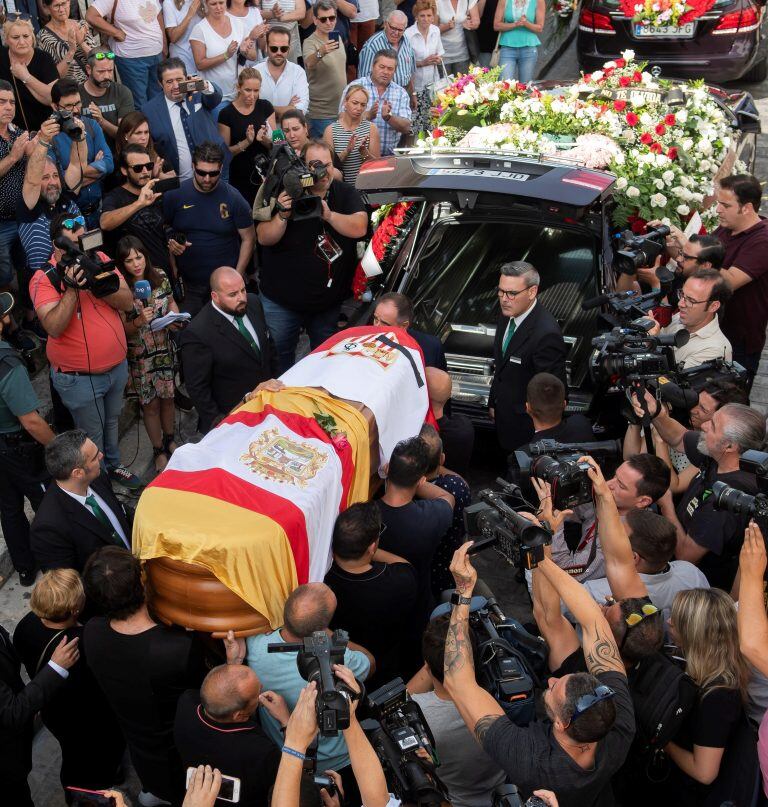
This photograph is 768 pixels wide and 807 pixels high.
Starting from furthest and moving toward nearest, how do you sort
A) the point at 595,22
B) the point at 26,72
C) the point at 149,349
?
the point at 595,22
the point at 26,72
the point at 149,349

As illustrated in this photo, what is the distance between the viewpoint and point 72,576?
13.6 ft

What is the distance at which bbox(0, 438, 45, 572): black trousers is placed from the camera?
5422 mm

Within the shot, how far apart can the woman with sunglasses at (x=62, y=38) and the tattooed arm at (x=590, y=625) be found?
5.66m

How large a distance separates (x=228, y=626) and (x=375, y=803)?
3.98 ft

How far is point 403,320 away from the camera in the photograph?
233 inches

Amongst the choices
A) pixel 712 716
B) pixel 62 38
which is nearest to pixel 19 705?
pixel 712 716

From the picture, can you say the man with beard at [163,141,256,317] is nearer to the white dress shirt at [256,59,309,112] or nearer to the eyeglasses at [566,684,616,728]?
the white dress shirt at [256,59,309,112]

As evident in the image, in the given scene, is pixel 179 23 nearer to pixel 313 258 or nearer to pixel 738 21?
pixel 313 258

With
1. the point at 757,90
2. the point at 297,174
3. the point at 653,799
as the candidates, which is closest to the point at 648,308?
the point at 297,174

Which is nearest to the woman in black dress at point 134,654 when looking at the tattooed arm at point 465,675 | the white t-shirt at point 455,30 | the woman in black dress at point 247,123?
the tattooed arm at point 465,675

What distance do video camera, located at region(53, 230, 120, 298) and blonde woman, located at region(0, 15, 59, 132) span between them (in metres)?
2.03

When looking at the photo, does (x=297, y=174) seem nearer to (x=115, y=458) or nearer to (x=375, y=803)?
(x=115, y=458)

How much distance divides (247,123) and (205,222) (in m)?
1.44

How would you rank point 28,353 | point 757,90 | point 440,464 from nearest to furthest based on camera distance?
point 440,464 < point 28,353 < point 757,90
